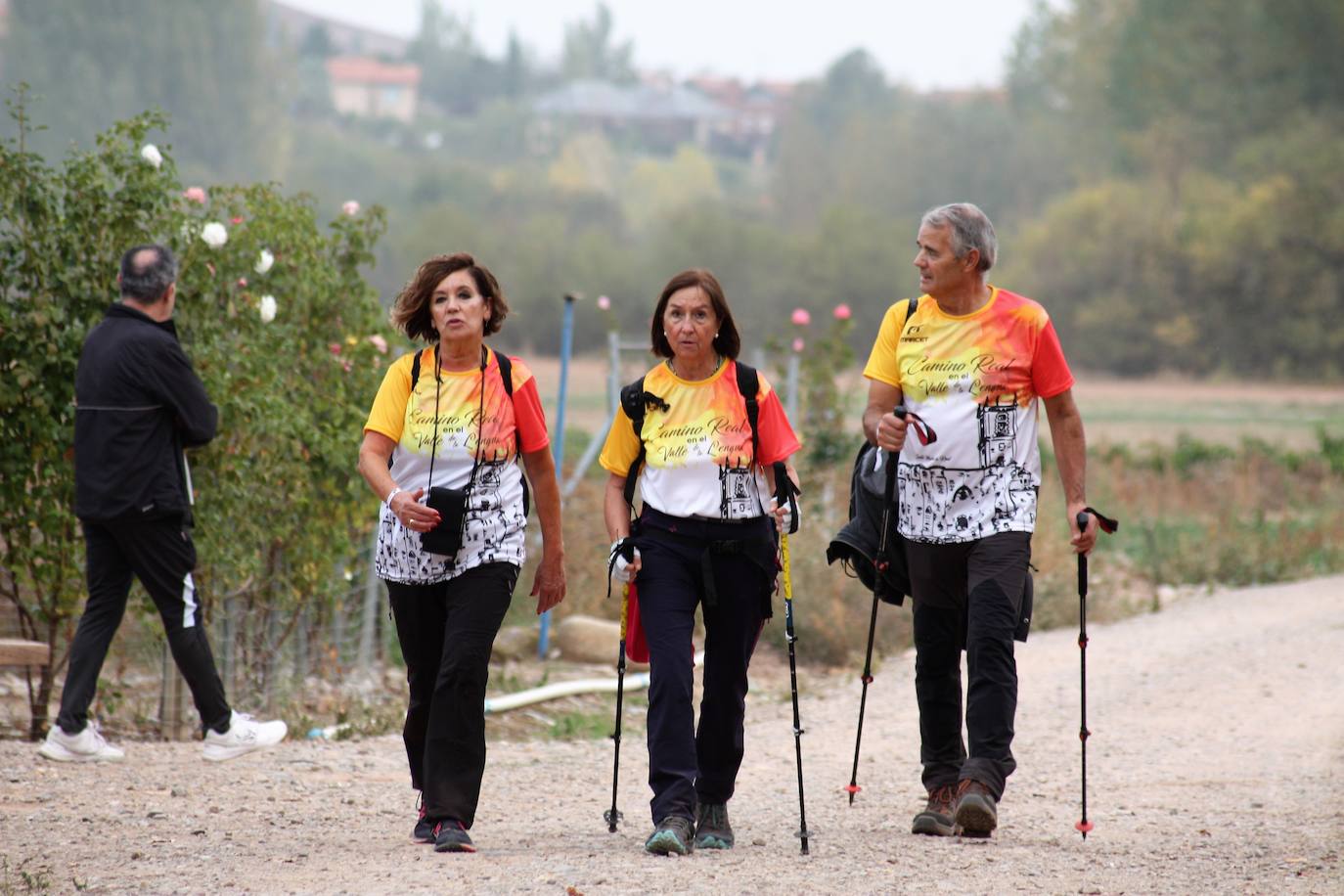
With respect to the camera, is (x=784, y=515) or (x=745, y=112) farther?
(x=745, y=112)

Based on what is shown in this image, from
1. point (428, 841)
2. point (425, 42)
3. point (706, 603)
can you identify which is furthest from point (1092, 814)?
point (425, 42)

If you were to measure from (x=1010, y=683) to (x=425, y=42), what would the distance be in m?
168

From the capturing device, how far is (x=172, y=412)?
723cm

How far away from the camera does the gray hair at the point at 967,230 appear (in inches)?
231

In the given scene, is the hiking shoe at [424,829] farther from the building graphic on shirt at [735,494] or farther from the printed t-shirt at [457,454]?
the building graphic on shirt at [735,494]

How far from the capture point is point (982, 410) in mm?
5875

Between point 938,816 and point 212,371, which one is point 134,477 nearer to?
point 212,371

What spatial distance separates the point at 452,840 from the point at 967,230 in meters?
2.55

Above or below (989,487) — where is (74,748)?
below

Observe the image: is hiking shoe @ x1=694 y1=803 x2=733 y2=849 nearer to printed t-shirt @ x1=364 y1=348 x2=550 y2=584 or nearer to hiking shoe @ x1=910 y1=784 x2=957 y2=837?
hiking shoe @ x1=910 y1=784 x2=957 y2=837

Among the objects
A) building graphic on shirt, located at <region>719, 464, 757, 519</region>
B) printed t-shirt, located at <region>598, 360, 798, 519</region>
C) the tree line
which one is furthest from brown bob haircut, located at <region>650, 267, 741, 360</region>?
the tree line

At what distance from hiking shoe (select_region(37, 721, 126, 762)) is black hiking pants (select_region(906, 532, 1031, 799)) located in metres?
3.38

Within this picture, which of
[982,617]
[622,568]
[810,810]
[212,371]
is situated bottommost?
[810,810]

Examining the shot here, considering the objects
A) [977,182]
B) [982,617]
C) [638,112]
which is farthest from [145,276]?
[638,112]
